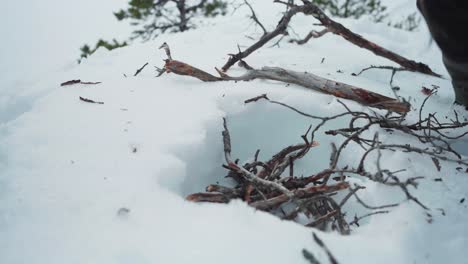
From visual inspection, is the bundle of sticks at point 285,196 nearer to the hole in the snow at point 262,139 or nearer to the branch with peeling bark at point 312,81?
the hole in the snow at point 262,139

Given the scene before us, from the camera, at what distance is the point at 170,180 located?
1447 mm

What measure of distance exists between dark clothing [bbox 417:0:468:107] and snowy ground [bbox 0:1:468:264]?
36 cm

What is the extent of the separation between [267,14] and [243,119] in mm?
3535

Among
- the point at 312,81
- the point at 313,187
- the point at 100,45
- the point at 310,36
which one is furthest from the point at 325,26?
the point at 100,45

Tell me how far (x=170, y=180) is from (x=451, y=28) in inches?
54.0

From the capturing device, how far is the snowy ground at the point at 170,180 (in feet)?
3.68

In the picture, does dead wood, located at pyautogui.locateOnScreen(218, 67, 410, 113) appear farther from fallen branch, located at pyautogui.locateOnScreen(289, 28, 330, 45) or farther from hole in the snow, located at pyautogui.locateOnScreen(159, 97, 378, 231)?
fallen branch, located at pyautogui.locateOnScreen(289, 28, 330, 45)

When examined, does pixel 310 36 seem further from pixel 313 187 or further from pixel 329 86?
pixel 313 187

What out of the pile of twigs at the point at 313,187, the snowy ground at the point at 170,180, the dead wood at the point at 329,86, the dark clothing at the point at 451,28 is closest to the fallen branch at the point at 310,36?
the snowy ground at the point at 170,180

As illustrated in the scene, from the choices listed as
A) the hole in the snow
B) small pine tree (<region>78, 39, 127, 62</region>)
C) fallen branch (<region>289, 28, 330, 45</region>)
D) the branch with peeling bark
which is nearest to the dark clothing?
the branch with peeling bark

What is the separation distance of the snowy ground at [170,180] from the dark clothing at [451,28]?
0.36 m

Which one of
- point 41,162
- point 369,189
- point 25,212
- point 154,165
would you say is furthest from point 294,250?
point 41,162

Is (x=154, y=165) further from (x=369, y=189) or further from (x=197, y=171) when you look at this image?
(x=369, y=189)

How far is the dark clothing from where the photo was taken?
1586 mm
